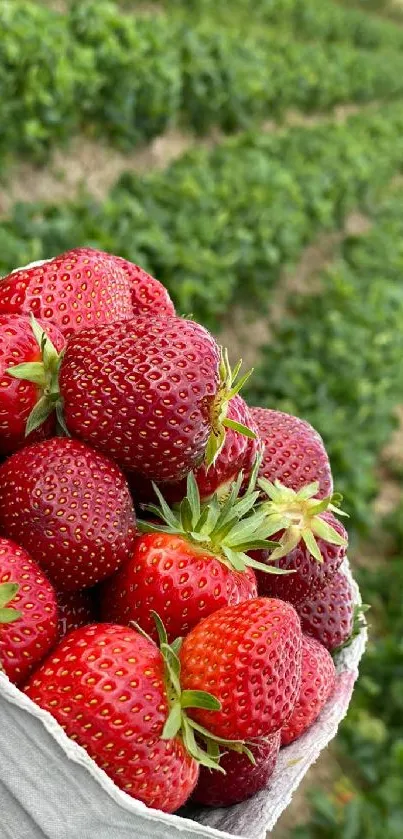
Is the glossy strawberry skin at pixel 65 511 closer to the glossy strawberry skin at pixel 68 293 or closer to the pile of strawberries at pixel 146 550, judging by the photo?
the pile of strawberries at pixel 146 550

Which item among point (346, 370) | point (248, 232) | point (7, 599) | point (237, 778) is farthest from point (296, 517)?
point (248, 232)

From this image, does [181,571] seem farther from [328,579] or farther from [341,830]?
[341,830]

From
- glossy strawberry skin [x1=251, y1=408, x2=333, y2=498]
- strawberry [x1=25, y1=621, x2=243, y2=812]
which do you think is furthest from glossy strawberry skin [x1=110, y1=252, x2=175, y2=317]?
strawberry [x1=25, y1=621, x2=243, y2=812]

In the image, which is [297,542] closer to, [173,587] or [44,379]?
[173,587]

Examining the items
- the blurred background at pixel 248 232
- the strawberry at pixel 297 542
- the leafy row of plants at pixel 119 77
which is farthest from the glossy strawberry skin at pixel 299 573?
the leafy row of plants at pixel 119 77

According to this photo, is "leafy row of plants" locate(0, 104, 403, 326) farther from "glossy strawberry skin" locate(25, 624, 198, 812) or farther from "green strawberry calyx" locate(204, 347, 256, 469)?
"glossy strawberry skin" locate(25, 624, 198, 812)

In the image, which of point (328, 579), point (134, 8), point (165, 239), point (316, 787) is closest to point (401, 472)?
point (165, 239)
